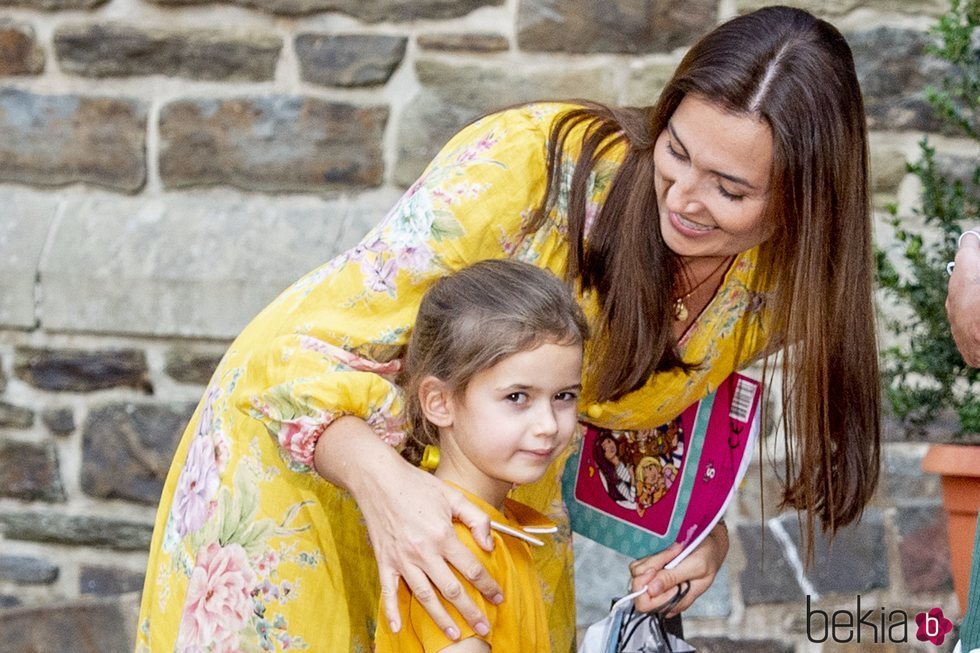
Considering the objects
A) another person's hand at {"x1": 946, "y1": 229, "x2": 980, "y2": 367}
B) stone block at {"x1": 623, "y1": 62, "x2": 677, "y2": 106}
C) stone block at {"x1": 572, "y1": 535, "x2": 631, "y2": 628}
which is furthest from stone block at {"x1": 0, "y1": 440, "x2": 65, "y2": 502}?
another person's hand at {"x1": 946, "y1": 229, "x2": 980, "y2": 367}

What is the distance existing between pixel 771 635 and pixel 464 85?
1.47m

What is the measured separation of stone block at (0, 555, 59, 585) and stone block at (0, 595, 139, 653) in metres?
0.39

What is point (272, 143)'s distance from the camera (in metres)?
3.38

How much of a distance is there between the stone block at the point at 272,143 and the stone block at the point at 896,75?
1.12 m

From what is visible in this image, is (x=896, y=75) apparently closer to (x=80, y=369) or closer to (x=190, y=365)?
(x=190, y=365)

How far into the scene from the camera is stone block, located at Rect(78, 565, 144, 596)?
140 inches

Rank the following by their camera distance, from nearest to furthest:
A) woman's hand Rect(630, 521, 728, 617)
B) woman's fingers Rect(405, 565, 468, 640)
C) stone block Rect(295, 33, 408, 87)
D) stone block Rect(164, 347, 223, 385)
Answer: woman's fingers Rect(405, 565, 468, 640)
woman's hand Rect(630, 521, 728, 617)
stone block Rect(295, 33, 408, 87)
stone block Rect(164, 347, 223, 385)

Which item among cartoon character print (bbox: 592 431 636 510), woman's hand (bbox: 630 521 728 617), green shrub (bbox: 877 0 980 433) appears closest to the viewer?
woman's hand (bbox: 630 521 728 617)

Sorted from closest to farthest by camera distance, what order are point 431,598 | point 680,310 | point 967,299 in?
point 431,598 < point 967,299 < point 680,310

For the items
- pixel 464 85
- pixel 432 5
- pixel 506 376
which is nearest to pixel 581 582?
pixel 464 85

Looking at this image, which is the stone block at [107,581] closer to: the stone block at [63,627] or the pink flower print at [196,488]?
the stone block at [63,627]

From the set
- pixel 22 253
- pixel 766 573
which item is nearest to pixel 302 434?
pixel 766 573

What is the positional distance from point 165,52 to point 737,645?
6.55ft

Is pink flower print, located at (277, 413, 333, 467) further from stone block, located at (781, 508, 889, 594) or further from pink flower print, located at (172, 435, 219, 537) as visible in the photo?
stone block, located at (781, 508, 889, 594)
